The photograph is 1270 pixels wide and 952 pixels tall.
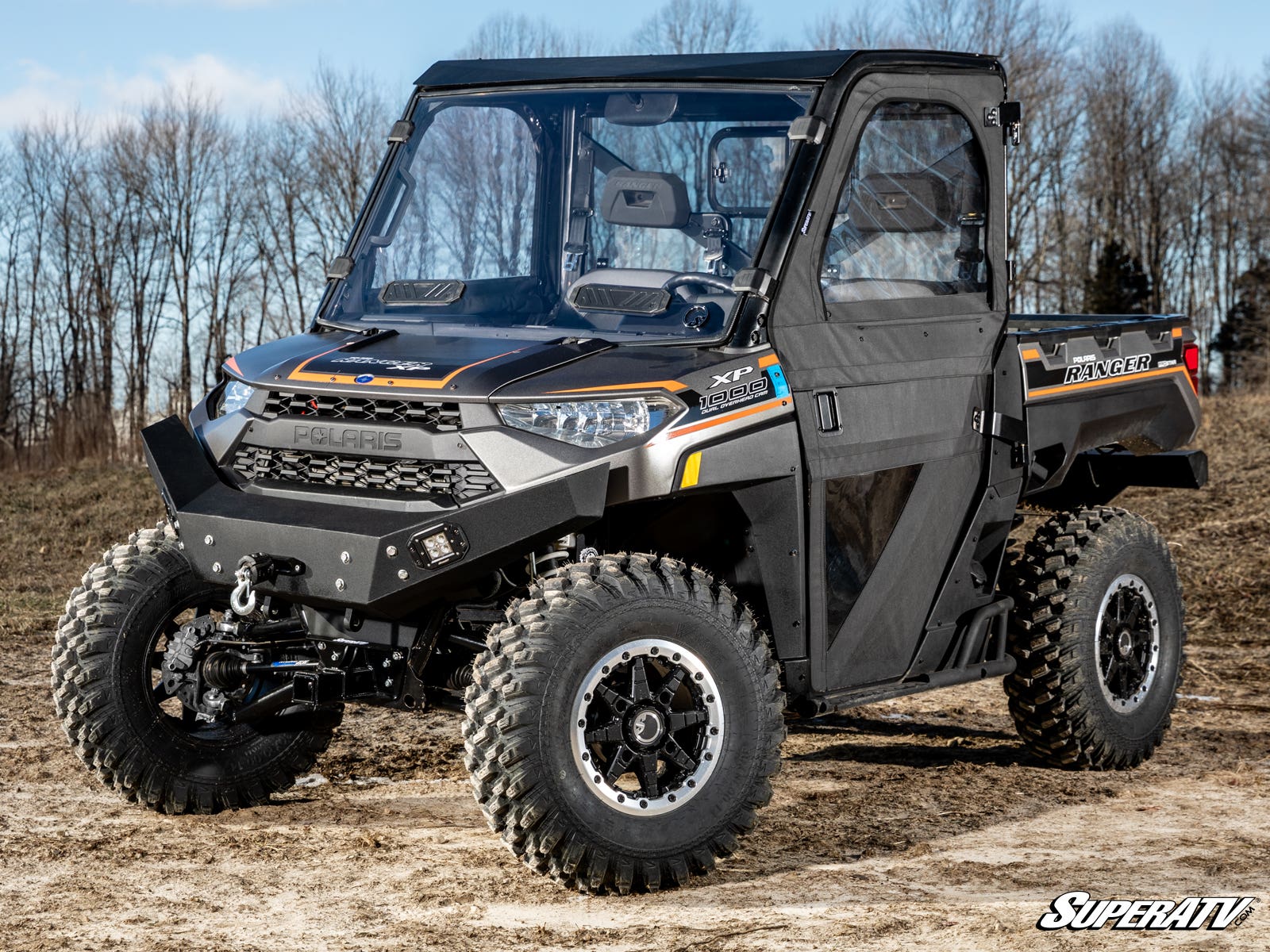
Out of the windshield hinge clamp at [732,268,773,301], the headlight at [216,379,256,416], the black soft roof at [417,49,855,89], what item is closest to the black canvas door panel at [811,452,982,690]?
→ the windshield hinge clamp at [732,268,773,301]

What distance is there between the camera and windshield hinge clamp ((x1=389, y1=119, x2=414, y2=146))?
6520mm

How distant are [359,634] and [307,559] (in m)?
0.44

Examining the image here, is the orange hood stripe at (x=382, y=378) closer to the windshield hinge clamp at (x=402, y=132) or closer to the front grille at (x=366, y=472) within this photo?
the front grille at (x=366, y=472)

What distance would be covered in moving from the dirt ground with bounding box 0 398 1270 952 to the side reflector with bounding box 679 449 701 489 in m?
1.27

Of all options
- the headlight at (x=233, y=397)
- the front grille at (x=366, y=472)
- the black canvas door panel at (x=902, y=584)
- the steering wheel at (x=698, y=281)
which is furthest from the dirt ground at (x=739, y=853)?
the steering wheel at (x=698, y=281)

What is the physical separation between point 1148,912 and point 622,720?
5.43 ft

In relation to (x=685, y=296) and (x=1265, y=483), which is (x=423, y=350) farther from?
(x=1265, y=483)

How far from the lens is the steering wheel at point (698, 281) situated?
576cm

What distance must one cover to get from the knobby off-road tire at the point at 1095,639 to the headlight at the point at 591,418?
2.46m

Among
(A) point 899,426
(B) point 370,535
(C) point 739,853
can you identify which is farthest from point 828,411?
(B) point 370,535

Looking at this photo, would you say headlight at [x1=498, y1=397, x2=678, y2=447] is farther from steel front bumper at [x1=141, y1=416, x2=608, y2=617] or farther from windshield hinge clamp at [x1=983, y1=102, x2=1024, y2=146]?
windshield hinge clamp at [x1=983, y1=102, x2=1024, y2=146]

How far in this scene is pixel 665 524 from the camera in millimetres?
5668

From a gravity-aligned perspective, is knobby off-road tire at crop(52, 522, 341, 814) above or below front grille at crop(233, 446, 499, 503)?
below

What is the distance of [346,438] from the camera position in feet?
17.6
